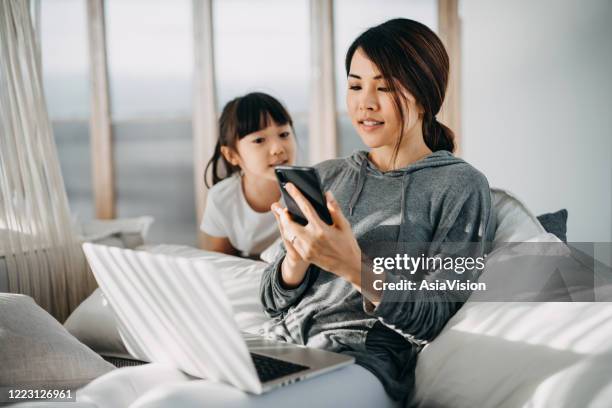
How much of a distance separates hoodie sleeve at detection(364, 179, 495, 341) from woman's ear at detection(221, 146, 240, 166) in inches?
47.3

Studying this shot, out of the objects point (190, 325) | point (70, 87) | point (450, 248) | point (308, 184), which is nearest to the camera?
point (190, 325)

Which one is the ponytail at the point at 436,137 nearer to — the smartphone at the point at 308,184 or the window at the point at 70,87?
the smartphone at the point at 308,184

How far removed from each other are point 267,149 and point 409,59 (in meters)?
0.93

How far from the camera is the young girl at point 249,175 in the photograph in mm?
2072

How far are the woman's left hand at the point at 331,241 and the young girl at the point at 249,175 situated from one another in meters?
1.05

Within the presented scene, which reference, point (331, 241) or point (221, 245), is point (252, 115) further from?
point (331, 241)

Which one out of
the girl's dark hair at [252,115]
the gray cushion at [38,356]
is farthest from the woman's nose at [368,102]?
the girl's dark hair at [252,115]

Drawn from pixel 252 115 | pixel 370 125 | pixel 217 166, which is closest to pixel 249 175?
pixel 252 115

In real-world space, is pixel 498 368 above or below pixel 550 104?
below

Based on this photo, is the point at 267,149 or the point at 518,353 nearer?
the point at 518,353

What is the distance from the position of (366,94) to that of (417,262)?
0.36 meters

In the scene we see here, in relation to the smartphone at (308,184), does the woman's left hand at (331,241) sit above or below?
below

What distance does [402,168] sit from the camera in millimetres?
1223

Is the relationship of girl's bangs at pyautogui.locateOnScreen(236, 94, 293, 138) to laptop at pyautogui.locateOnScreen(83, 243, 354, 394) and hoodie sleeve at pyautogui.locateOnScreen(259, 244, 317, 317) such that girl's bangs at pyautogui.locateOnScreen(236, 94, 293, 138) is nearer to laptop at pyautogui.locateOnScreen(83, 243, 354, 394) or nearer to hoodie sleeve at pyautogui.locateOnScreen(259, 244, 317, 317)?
hoodie sleeve at pyautogui.locateOnScreen(259, 244, 317, 317)
